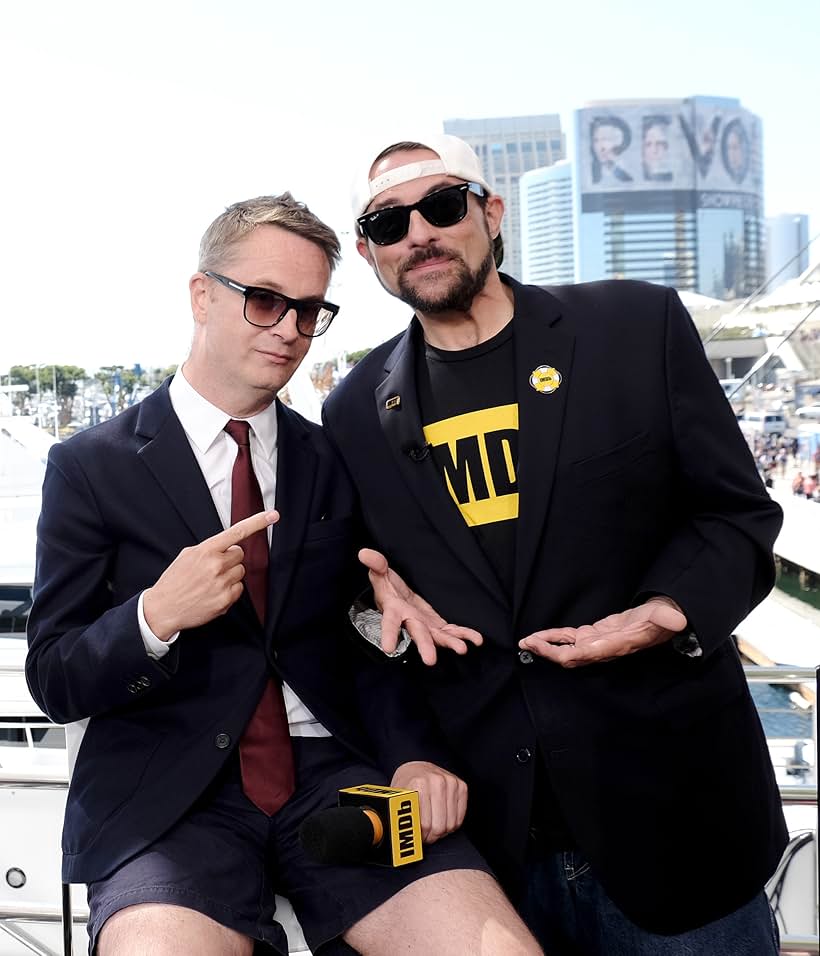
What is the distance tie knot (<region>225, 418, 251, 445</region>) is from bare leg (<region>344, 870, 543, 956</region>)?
2.68ft

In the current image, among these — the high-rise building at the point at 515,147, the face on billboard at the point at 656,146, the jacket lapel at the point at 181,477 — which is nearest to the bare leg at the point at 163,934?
the jacket lapel at the point at 181,477

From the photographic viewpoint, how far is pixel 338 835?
5.14ft

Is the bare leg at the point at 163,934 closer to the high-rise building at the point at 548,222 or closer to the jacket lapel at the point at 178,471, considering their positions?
the jacket lapel at the point at 178,471

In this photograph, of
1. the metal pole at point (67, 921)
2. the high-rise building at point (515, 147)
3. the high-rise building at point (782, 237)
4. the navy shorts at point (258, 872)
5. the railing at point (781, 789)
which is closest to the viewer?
the navy shorts at point (258, 872)

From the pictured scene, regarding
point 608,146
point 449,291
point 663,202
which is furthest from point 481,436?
point 608,146

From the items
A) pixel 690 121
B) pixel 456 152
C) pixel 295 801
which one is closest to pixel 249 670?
pixel 295 801

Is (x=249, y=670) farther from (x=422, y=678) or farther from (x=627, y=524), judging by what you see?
(x=627, y=524)

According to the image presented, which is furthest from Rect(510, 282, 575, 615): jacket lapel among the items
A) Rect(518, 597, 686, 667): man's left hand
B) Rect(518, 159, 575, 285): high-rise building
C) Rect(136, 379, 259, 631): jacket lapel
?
Rect(518, 159, 575, 285): high-rise building

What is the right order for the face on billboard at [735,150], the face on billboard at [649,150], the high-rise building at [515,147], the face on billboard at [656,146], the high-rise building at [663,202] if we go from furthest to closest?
the face on billboard at [735,150] → the face on billboard at [656,146] → the face on billboard at [649,150] → the high-rise building at [663,202] → the high-rise building at [515,147]

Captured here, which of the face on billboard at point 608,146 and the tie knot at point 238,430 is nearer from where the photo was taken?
the tie knot at point 238,430

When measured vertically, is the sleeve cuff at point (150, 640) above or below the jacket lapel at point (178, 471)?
below

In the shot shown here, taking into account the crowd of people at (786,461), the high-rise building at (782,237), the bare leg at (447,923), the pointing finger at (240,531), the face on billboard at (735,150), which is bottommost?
the crowd of people at (786,461)

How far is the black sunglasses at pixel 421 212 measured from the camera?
6.57ft

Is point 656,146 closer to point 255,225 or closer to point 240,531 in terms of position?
point 255,225
